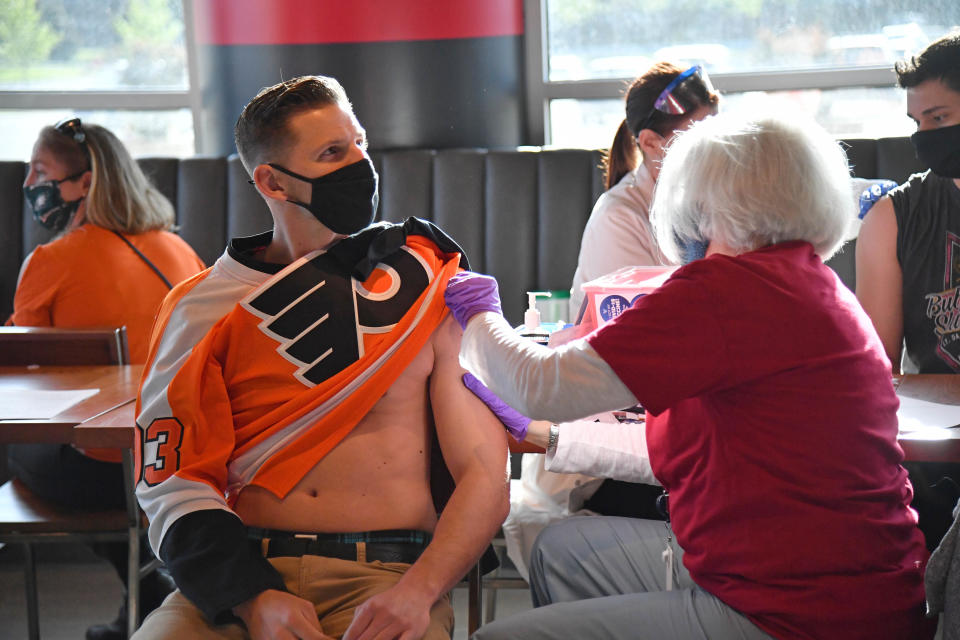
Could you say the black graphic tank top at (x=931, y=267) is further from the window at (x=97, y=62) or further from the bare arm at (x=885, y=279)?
the window at (x=97, y=62)

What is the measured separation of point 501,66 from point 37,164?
1668 mm

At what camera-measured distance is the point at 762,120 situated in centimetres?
149

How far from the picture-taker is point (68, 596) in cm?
327

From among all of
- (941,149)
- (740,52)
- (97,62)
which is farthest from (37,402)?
(740,52)

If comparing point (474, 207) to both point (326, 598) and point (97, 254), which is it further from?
point (326, 598)

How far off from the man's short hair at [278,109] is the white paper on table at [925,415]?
3.95 ft

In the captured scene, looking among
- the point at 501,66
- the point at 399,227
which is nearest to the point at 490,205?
the point at 501,66

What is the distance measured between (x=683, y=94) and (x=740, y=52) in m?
1.38

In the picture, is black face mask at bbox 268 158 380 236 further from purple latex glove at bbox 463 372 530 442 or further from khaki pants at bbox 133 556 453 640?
khaki pants at bbox 133 556 453 640

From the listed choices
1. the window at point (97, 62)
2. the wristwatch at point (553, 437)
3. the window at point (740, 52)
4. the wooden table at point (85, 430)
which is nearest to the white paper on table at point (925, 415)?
the wristwatch at point (553, 437)

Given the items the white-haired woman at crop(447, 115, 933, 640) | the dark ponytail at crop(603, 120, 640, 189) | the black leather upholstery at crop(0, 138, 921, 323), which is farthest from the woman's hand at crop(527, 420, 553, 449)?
the black leather upholstery at crop(0, 138, 921, 323)

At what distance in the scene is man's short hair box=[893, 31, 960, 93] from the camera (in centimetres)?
235

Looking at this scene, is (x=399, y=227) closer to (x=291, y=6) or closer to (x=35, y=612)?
(x=35, y=612)

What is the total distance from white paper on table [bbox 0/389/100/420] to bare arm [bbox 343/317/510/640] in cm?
83
